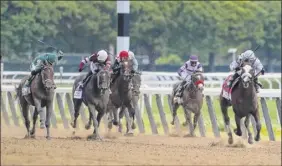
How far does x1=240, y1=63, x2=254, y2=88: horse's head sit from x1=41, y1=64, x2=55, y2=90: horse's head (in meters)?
3.24

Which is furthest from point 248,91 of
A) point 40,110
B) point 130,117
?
point 130,117

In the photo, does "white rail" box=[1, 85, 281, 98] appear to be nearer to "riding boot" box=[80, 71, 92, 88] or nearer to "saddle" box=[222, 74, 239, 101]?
"saddle" box=[222, 74, 239, 101]

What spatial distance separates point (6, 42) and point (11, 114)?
13.7 meters

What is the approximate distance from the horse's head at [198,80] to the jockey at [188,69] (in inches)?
6.8

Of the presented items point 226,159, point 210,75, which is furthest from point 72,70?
point 226,159

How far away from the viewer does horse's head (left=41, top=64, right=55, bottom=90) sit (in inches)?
693

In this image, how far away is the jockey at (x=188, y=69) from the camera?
65.6 feet

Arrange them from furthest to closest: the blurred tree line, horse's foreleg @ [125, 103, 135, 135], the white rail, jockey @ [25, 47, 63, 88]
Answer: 1. the blurred tree line
2. horse's foreleg @ [125, 103, 135, 135]
3. the white rail
4. jockey @ [25, 47, 63, 88]

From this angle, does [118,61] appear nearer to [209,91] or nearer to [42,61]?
[42,61]

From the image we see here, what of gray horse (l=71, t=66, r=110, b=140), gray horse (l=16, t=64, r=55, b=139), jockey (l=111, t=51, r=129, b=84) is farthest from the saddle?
gray horse (l=16, t=64, r=55, b=139)

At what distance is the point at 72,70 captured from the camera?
1455 inches

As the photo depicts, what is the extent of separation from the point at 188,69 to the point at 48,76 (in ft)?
11.1

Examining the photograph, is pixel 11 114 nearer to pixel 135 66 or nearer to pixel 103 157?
pixel 135 66

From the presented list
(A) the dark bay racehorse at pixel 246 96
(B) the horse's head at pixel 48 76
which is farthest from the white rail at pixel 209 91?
(B) the horse's head at pixel 48 76
